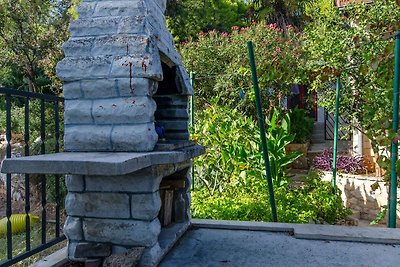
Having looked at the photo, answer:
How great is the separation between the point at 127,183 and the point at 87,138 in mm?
415

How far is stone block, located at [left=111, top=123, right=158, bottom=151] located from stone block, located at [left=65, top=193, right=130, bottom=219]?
13.0 inches

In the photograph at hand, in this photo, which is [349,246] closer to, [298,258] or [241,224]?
[298,258]

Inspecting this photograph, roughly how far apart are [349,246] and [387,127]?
985mm

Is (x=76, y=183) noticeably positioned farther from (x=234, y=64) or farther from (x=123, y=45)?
(x=234, y=64)

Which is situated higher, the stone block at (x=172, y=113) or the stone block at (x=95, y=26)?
the stone block at (x=95, y=26)

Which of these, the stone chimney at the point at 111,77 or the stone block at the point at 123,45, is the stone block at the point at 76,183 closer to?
the stone chimney at the point at 111,77

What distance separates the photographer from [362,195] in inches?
279

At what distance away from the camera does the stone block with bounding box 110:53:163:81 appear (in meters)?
2.44

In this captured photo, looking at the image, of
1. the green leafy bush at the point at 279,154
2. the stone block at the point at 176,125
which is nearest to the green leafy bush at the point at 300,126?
the green leafy bush at the point at 279,154

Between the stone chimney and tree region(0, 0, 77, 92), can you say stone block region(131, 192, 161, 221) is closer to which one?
the stone chimney

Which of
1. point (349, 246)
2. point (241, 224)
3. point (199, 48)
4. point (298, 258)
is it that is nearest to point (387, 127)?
point (349, 246)

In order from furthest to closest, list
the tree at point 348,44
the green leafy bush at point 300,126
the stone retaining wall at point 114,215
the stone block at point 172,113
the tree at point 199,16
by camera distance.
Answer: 1. the tree at point 199,16
2. the green leafy bush at point 300,126
3. the tree at point 348,44
4. the stone block at point 172,113
5. the stone retaining wall at point 114,215

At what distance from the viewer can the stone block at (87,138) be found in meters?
2.49

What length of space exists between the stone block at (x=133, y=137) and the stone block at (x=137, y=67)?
1.09ft
